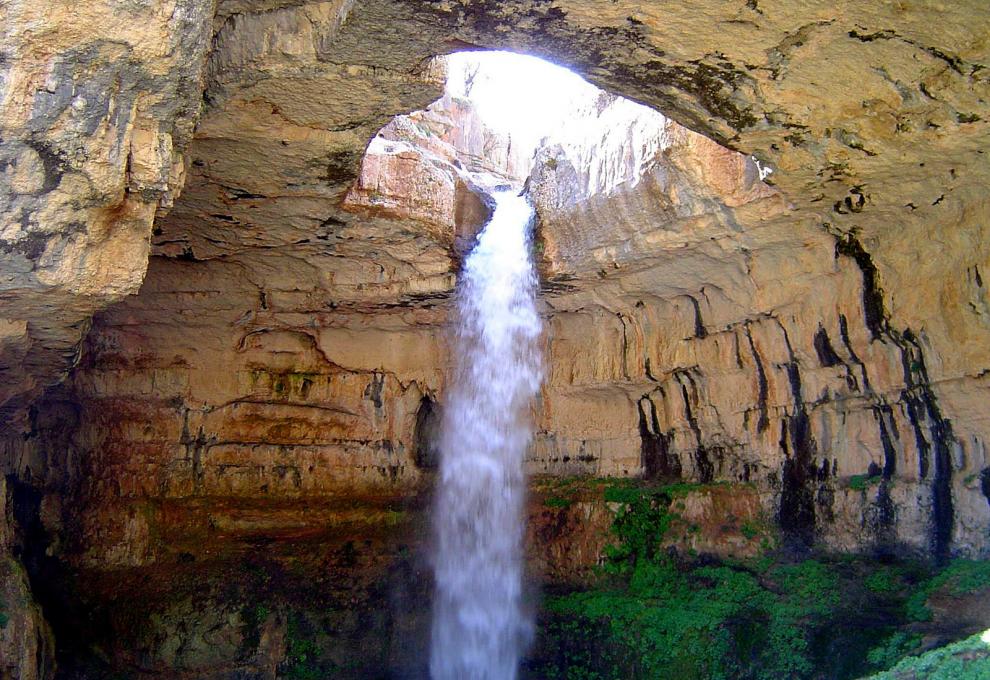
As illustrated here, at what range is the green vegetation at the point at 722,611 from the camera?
9.16m

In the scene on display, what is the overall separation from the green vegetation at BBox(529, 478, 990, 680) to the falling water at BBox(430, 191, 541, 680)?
3.10 ft

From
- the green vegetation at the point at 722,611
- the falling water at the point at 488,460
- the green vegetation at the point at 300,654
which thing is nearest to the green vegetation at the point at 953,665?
the green vegetation at the point at 722,611

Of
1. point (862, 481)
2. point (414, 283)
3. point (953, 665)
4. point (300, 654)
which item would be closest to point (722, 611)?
point (862, 481)

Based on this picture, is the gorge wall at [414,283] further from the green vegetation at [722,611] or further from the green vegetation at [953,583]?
the green vegetation at [722,611]

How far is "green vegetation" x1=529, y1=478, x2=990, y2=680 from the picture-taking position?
9.16 metres

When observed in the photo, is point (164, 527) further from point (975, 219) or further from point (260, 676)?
point (975, 219)

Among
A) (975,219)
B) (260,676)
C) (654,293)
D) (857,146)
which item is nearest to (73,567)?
(260,676)

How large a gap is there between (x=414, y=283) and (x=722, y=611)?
6.24 m

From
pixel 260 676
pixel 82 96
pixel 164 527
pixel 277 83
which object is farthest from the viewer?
pixel 164 527

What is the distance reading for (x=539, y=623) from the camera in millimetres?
12000

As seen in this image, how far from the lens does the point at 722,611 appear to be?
35.2 ft

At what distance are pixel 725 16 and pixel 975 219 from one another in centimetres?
409

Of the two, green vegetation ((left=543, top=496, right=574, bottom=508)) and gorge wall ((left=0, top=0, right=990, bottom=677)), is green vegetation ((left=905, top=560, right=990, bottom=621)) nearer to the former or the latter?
gorge wall ((left=0, top=0, right=990, bottom=677))

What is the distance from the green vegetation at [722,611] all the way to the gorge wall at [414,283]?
452 millimetres
